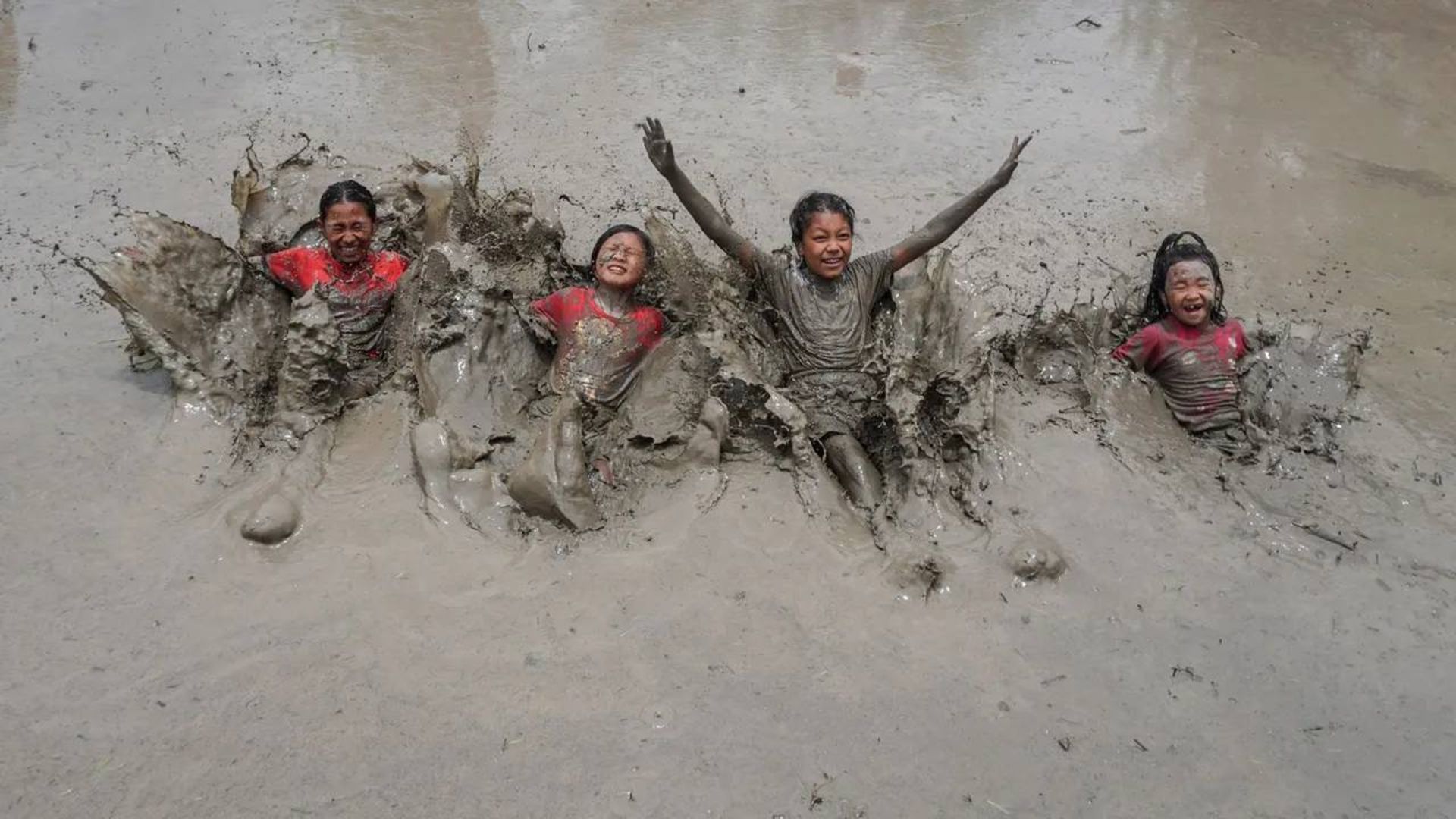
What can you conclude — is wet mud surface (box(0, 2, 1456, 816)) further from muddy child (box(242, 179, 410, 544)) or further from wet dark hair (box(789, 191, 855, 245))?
wet dark hair (box(789, 191, 855, 245))

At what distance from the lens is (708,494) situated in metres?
4.00

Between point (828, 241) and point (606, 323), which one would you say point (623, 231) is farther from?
point (828, 241)

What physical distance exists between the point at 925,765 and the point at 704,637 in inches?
32.3

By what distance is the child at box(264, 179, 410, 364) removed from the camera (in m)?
4.91

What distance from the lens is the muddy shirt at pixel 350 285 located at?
494cm

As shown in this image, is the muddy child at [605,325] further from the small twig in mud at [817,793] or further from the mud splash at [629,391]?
the small twig in mud at [817,793]

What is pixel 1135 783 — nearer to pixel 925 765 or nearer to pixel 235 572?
pixel 925 765

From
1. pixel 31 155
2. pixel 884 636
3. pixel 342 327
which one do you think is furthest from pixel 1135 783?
pixel 31 155

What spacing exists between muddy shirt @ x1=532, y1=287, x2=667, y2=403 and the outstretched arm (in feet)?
4.00

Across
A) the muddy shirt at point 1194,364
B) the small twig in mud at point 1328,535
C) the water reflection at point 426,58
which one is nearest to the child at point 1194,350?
the muddy shirt at point 1194,364

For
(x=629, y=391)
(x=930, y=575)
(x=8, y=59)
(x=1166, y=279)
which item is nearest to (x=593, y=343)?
(x=629, y=391)

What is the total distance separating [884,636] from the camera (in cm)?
347

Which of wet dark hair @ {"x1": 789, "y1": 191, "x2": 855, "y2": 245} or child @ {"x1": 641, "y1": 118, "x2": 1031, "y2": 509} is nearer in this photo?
child @ {"x1": 641, "y1": 118, "x2": 1031, "y2": 509}

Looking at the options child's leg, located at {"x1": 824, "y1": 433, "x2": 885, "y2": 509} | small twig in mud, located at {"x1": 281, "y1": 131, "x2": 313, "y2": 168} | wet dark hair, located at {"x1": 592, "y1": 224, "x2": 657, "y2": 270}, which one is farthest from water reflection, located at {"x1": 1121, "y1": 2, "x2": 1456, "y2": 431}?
small twig in mud, located at {"x1": 281, "y1": 131, "x2": 313, "y2": 168}
